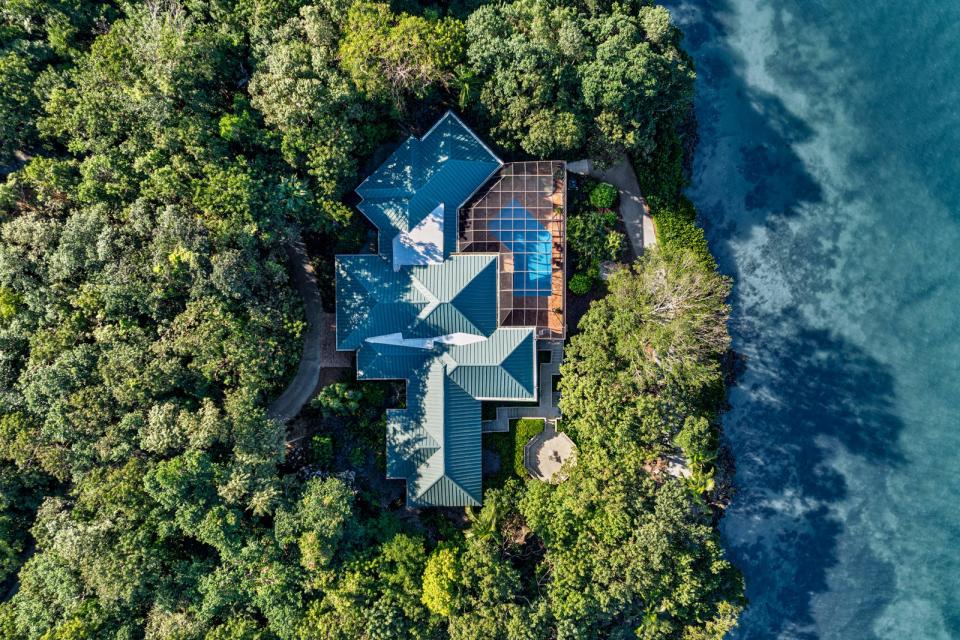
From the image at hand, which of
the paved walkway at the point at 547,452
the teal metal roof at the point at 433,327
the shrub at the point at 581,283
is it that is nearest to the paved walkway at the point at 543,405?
the paved walkway at the point at 547,452

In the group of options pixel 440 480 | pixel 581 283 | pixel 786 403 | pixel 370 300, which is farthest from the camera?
pixel 786 403

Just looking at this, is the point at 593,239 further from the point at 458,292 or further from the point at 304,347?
the point at 304,347

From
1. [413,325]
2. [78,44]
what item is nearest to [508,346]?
[413,325]

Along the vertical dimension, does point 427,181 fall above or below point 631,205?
above

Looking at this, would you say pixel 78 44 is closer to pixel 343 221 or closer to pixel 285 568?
pixel 343 221

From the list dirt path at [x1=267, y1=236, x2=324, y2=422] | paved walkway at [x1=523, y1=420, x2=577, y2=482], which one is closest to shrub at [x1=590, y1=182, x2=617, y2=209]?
paved walkway at [x1=523, y1=420, x2=577, y2=482]

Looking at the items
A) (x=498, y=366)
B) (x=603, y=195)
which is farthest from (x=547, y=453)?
(x=603, y=195)

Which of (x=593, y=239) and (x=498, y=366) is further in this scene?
(x=593, y=239)

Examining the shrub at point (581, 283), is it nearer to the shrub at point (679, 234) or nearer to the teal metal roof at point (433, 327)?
the teal metal roof at point (433, 327)
